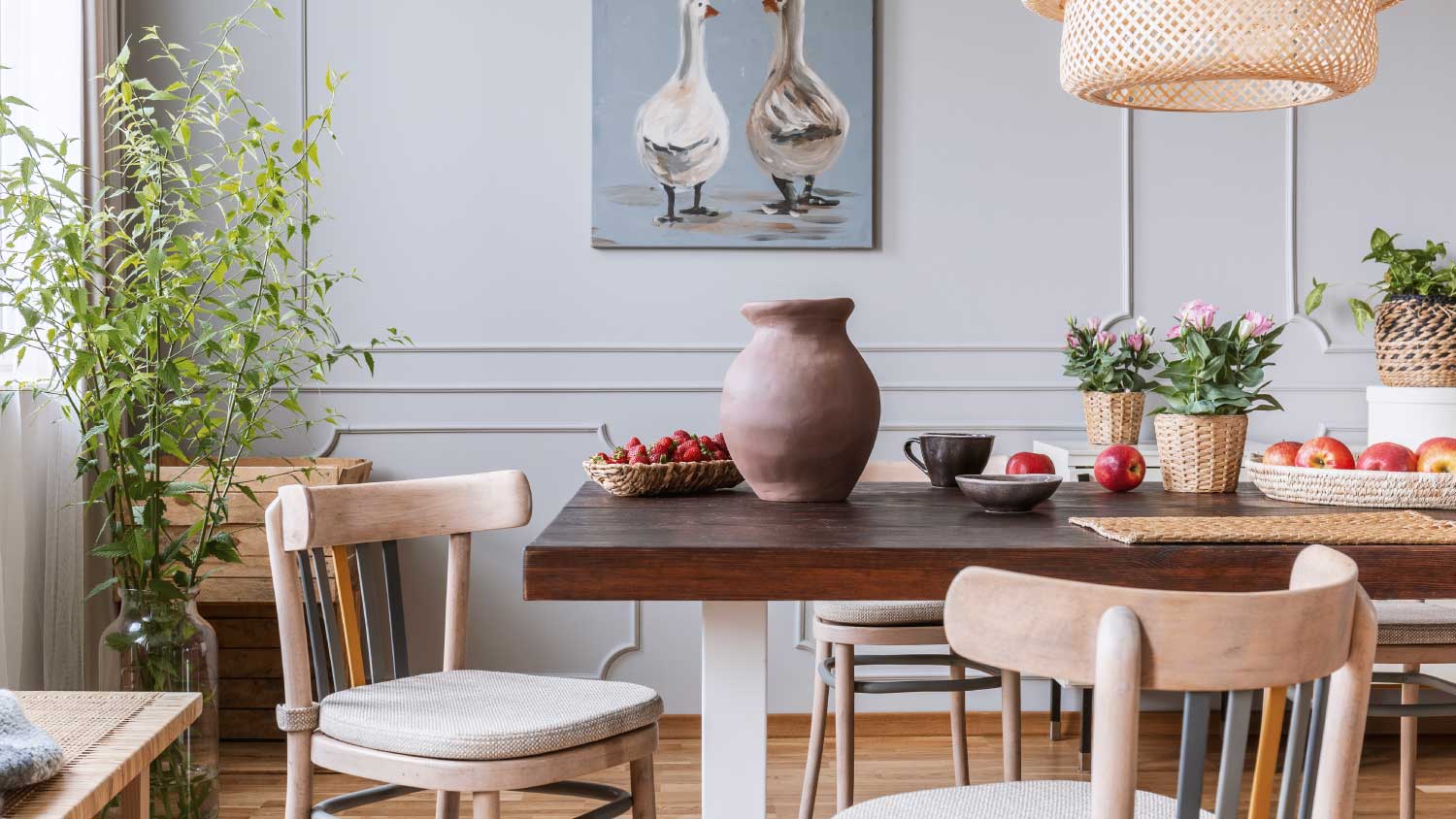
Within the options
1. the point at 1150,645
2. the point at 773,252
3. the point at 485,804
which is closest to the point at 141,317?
the point at 485,804

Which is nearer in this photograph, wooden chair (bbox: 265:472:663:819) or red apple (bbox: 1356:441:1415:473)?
wooden chair (bbox: 265:472:663:819)

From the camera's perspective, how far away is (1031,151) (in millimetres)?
3252

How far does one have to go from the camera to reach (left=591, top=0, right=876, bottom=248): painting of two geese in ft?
10.3

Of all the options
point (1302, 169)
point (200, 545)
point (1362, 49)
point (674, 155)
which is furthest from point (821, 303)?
point (1302, 169)

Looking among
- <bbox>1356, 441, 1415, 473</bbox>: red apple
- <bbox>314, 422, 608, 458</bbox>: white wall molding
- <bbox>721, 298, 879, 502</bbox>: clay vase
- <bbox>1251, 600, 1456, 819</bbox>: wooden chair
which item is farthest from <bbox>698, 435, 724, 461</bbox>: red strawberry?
<bbox>314, 422, 608, 458</bbox>: white wall molding

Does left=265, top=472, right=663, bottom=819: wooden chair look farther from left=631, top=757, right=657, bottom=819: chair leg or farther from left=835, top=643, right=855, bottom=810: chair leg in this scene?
left=835, top=643, right=855, bottom=810: chair leg

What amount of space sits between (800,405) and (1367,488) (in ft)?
2.52

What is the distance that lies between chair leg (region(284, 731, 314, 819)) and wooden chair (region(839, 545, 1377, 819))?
98cm

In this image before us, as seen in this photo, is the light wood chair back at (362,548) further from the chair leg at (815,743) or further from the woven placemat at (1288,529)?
the woven placemat at (1288,529)

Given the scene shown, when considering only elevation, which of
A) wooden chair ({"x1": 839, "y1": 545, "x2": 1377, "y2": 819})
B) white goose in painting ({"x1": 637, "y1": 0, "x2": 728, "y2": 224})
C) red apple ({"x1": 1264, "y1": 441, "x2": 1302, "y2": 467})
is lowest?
wooden chair ({"x1": 839, "y1": 545, "x2": 1377, "y2": 819})

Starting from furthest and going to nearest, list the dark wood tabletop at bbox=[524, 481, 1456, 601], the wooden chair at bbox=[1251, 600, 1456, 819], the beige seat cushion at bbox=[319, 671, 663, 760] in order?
the wooden chair at bbox=[1251, 600, 1456, 819], the beige seat cushion at bbox=[319, 671, 663, 760], the dark wood tabletop at bbox=[524, 481, 1456, 601]

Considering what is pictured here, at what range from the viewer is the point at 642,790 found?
1529 millimetres

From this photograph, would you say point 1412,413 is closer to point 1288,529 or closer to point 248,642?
point 1288,529

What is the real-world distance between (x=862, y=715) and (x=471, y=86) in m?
2.03
